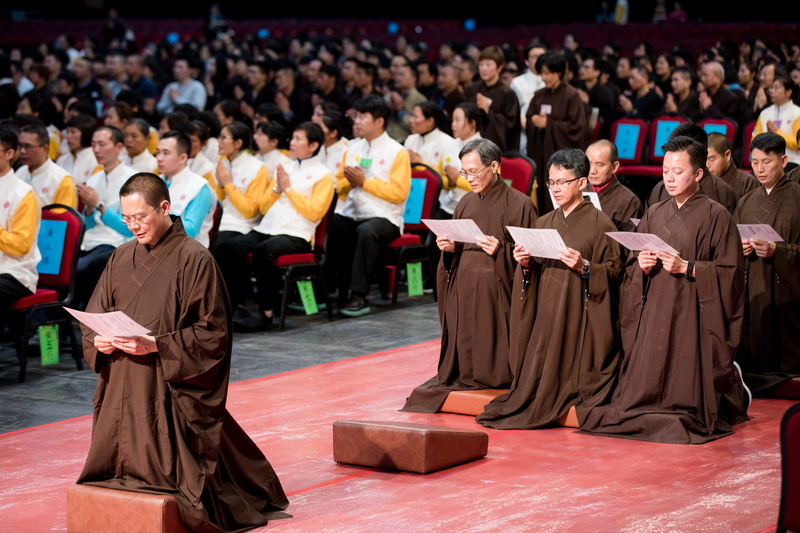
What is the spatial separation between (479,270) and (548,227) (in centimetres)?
50

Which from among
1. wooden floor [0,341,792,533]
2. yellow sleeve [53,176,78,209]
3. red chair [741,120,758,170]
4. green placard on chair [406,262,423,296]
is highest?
red chair [741,120,758,170]

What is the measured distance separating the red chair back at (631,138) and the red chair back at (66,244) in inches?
242

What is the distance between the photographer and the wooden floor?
4.18 metres

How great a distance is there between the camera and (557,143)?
10539 millimetres

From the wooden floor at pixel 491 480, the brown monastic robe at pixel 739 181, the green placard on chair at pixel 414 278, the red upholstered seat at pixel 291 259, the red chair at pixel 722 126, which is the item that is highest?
the red chair at pixel 722 126

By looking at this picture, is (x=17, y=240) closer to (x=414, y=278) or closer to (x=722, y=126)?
(x=414, y=278)

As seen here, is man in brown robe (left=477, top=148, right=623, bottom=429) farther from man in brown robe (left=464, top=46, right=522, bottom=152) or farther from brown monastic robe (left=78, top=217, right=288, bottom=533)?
man in brown robe (left=464, top=46, right=522, bottom=152)

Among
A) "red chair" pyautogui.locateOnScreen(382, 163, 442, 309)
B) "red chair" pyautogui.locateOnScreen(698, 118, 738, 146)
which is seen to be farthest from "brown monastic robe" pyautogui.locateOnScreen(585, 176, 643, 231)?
"red chair" pyautogui.locateOnScreen(698, 118, 738, 146)

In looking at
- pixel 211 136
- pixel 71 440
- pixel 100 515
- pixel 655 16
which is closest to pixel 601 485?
pixel 100 515

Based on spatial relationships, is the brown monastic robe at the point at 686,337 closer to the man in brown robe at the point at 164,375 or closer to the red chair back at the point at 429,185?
the man in brown robe at the point at 164,375

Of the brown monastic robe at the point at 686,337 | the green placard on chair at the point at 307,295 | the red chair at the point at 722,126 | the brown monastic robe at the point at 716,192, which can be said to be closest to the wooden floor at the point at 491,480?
the brown monastic robe at the point at 686,337

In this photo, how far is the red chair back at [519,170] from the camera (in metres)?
8.66

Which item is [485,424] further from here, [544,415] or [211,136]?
[211,136]

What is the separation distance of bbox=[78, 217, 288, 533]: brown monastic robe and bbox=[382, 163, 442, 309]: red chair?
4724 mm
